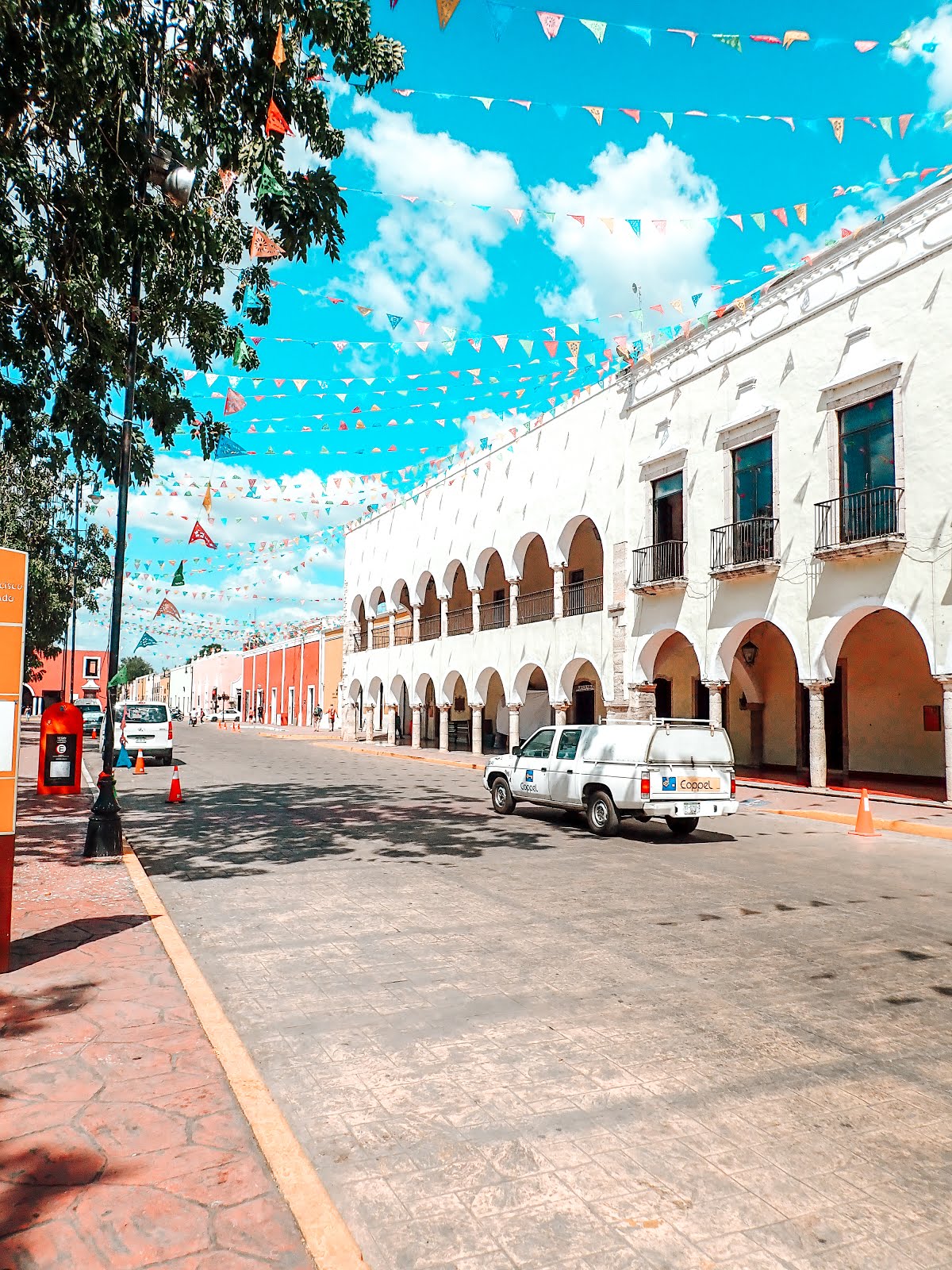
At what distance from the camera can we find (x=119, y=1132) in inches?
156

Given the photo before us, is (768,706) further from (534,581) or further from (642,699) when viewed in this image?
(534,581)

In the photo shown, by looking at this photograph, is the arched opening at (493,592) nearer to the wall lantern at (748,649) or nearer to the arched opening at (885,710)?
the wall lantern at (748,649)

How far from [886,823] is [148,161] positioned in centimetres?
1388

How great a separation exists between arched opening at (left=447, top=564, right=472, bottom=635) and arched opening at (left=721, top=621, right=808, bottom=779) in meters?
12.0

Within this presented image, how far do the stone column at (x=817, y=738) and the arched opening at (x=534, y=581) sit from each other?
38.8ft

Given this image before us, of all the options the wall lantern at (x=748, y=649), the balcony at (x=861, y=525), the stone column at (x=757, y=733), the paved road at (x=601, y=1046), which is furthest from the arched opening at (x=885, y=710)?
the paved road at (x=601, y=1046)

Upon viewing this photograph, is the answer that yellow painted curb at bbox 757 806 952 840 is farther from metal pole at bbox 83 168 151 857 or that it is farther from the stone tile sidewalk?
the stone tile sidewalk

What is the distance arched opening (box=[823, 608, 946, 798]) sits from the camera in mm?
21031

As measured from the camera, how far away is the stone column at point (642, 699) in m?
24.9

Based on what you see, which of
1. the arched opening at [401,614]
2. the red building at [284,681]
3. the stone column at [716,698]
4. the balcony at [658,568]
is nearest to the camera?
the stone column at [716,698]

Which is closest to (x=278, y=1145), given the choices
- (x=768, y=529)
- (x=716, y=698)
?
(x=768, y=529)

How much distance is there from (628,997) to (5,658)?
4520 millimetres

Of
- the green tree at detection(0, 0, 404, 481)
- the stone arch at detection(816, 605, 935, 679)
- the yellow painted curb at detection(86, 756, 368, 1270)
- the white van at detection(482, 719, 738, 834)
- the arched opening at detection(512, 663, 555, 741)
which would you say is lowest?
the yellow painted curb at detection(86, 756, 368, 1270)

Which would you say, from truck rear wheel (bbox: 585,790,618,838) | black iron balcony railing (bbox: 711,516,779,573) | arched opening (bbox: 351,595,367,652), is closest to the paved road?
truck rear wheel (bbox: 585,790,618,838)
